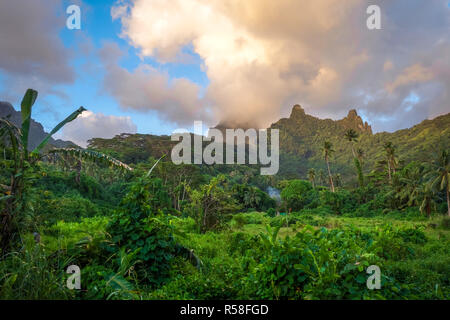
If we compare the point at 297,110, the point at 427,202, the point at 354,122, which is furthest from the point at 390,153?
the point at 297,110

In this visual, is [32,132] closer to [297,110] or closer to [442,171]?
[442,171]

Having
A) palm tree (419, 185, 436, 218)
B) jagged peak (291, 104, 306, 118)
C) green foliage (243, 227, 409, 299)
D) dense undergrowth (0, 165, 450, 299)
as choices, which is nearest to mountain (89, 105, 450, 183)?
jagged peak (291, 104, 306, 118)

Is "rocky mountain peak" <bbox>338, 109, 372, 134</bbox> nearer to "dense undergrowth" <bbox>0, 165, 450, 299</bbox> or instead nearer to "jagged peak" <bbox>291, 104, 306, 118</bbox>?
"jagged peak" <bbox>291, 104, 306, 118</bbox>

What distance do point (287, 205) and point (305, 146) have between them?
111 metres

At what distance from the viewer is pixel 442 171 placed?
3103 centimetres

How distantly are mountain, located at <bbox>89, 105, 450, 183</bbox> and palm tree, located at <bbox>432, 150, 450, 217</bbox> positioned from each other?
11107 mm

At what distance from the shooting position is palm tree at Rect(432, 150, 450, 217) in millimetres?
30609

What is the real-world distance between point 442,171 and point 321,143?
125m

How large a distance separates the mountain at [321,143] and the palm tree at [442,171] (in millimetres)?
11107

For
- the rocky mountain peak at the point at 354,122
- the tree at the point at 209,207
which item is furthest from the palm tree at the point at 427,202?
the rocky mountain peak at the point at 354,122

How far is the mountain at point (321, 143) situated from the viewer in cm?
5344

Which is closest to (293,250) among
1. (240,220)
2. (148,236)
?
(148,236)

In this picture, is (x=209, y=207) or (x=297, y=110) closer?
(x=209, y=207)
